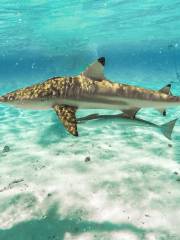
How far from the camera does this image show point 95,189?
25.3ft

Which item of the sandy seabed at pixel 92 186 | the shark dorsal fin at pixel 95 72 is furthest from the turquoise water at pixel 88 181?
the shark dorsal fin at pixel 95 72

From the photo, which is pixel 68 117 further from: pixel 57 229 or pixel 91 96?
pixel 57 229

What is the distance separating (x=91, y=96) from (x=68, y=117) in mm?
519

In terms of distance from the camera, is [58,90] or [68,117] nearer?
[68,117]

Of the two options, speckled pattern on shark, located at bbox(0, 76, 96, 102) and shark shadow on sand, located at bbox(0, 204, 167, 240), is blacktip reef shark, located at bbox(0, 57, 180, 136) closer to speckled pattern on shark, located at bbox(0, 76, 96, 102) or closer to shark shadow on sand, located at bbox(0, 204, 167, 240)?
speckled pattern on shark, located at bbox(0, 76, 96, 102)

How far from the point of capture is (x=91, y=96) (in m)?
5.19

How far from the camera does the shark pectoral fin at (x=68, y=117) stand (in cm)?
492

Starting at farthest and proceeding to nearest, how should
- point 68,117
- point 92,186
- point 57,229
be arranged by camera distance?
point 92,186 < point 57,229 < point 68,117

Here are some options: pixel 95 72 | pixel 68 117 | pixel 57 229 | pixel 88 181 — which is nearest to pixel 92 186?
A: pixel 88 181

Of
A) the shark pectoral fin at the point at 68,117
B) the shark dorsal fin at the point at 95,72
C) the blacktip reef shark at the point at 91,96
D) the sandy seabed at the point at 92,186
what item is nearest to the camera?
the shark pectoral fin at the point at 68,117

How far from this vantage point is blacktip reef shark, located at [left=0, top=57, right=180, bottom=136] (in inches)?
203

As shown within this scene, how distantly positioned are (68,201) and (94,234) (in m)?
1.36

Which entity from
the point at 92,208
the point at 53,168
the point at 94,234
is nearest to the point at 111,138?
the point at 53,168

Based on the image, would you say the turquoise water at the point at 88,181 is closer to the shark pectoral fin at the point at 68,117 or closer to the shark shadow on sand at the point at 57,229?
the shark shadow on sand at the point at 57,229
